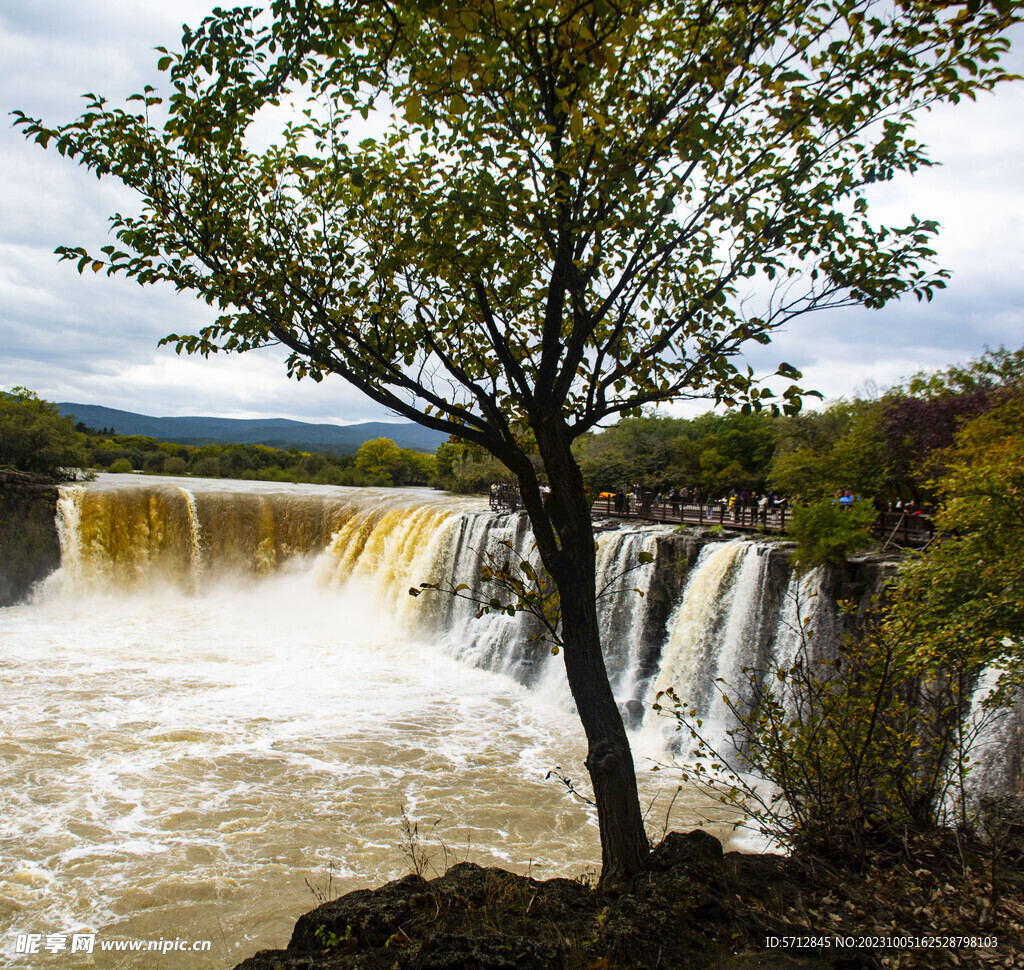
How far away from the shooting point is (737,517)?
19.1 m

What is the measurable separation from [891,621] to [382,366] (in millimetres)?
7203

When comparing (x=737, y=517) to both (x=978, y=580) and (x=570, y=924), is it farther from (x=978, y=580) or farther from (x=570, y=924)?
(x=570, y=924)

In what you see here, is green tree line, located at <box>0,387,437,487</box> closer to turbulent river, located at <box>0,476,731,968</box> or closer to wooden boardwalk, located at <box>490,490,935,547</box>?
turbulent river, located at <box>0,476,731,968</box>

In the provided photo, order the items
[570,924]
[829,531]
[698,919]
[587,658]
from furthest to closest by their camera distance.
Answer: [829,531] → [587,658] → [570,924] → [698,919]

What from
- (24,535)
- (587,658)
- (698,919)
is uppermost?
(587,658)

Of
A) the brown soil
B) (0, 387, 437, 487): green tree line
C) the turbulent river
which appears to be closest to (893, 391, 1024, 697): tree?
the brown soil

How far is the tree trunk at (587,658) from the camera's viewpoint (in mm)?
4418

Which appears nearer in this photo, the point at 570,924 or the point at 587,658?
the point at 570,924

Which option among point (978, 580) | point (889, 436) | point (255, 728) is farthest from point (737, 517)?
point (255, 728)

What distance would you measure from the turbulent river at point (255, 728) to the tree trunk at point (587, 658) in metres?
1.75

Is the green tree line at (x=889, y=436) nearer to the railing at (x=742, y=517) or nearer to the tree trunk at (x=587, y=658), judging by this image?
the railing at (x=742, y=517)

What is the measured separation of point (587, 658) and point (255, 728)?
12.6 m

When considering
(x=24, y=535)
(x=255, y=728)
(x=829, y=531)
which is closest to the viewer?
(x=829, y=531)

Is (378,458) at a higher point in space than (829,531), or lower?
higher
